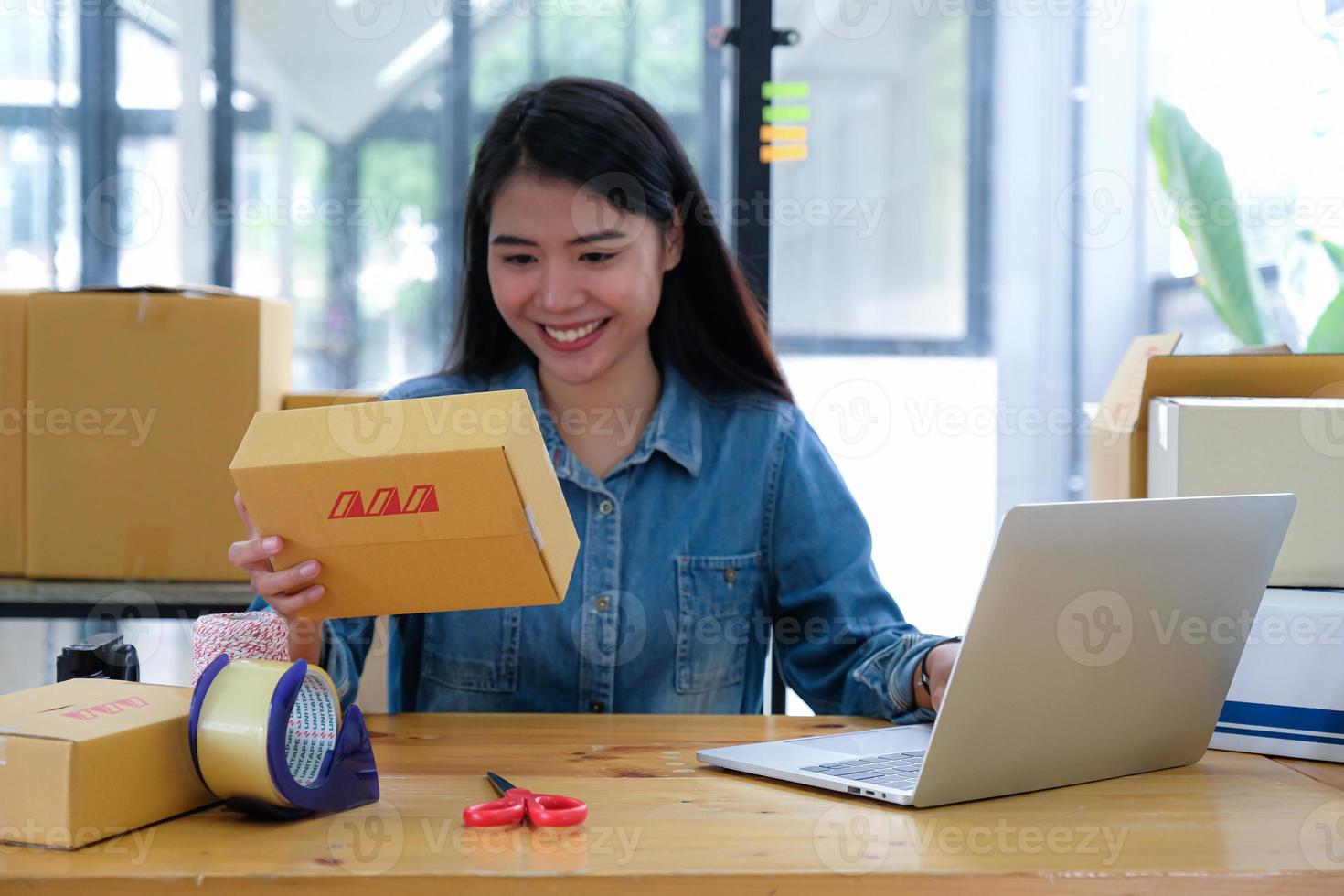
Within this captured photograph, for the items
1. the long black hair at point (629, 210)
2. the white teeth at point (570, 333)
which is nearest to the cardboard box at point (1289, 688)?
the long black hair at point (629, 210)

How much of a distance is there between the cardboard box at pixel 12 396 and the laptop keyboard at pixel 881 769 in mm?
1148

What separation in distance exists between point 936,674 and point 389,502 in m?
0.53

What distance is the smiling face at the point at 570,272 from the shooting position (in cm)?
134

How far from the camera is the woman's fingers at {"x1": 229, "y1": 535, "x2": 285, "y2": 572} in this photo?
2.99ft

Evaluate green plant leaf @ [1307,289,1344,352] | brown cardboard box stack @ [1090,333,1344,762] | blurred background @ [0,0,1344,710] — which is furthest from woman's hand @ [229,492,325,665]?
green plant leaf @ [1307,289,1344,352]

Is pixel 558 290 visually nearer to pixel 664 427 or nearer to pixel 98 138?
pixel 664 427

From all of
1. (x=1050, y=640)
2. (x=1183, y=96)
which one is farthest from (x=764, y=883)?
(x=1183, y=96)

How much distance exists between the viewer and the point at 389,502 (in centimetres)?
88

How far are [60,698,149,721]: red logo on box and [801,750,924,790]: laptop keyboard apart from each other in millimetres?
484

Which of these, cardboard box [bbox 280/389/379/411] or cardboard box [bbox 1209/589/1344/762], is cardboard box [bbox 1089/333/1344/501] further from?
cardboard box [bbox 280/389/379/411]

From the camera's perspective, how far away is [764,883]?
27.1 inches

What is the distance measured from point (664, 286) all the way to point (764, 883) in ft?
3.17

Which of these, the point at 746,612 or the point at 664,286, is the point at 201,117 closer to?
the point at 664,286

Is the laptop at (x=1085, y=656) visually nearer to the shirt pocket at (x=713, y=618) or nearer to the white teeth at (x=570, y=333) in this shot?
the shirt pocket at (x=713, y=618)
